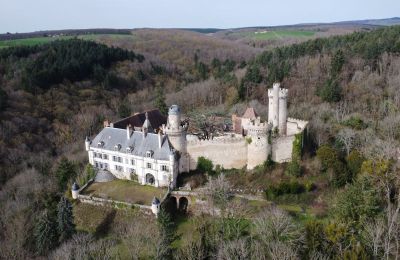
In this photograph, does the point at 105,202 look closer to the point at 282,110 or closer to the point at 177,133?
the point at 177,133

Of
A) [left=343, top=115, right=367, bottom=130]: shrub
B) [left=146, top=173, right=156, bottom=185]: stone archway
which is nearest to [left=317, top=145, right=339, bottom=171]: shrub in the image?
[left=343, top=115, right=367, bottom=130]: shrub

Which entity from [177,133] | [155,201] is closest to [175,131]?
[177,133]

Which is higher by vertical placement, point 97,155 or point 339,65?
point 339,65

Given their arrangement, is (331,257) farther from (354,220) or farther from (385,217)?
(385,217)

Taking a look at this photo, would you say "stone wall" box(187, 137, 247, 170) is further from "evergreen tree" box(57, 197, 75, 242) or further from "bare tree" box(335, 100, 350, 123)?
"bare tree" box(335, 100, 350, 123)

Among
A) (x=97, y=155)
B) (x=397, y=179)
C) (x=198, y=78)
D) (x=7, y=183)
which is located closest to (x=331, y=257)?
(x=397, y=179)

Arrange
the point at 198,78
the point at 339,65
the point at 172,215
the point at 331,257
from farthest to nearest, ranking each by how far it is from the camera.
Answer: the point at 198,78, the point at 339,65, the point at 172,215, the point at 331,257
